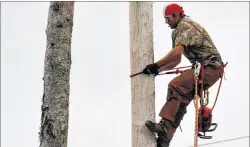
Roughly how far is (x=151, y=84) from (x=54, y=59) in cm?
135

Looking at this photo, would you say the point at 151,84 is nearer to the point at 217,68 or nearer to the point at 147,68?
the point at 147,68

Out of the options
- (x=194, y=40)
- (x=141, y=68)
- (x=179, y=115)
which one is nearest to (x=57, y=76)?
(x=141, y=68)

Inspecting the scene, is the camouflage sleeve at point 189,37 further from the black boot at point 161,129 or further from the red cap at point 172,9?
the black boot at point 161,129

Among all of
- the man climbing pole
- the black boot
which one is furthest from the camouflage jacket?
the black boot

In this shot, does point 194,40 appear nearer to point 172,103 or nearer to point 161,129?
point 172,103

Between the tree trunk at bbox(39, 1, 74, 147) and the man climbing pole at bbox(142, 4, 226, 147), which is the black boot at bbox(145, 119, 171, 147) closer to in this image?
the man climbing pole at bbox(142, 4, 226, 147)

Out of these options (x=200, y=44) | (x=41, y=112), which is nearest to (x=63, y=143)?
(x=41, y=112)

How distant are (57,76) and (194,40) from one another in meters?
1.47

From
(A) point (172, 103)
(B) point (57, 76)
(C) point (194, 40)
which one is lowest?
(A) point (172, 103)

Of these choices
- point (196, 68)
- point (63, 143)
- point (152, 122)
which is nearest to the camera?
point (152, 122)

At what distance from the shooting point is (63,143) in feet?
16.5

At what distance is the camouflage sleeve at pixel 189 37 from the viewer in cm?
441

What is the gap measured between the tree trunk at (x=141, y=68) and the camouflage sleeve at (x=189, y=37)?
29cm

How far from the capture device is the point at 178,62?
14.1 feet
